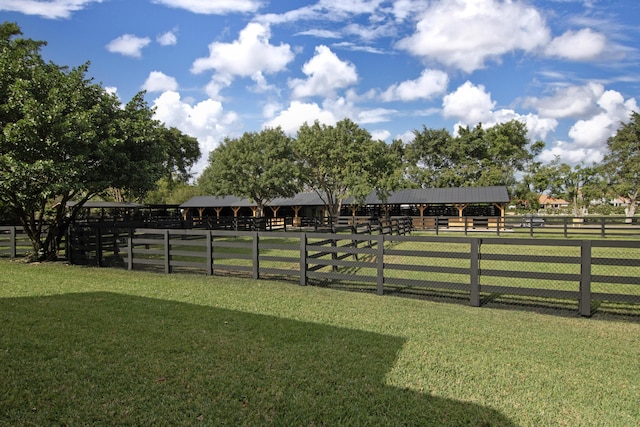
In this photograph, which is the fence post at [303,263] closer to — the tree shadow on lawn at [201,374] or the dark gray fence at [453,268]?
the dark gray fence at [453,268]

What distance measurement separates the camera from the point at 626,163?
47.2 m

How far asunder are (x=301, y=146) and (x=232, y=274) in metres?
22.2

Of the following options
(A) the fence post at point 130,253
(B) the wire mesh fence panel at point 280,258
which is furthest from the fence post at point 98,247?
(B) the wire mesh fence panel at point 280,258

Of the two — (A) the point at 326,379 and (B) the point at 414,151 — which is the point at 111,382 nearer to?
(A) the point at 326,379

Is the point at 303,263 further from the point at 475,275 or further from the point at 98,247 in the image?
the point at 98,247

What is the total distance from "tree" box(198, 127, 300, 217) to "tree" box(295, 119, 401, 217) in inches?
49.6

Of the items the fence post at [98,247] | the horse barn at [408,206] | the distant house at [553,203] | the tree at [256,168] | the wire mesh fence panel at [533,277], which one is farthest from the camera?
the distant house at [553,203]

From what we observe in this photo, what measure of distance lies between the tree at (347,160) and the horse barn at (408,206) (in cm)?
250

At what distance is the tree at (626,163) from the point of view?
46.2 metres

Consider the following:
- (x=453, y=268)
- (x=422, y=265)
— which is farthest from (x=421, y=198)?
(x=453, y=268)

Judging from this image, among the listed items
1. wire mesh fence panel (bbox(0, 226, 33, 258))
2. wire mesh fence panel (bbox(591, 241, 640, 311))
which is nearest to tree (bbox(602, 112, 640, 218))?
wire mesh fence panel (bbox(591, 241, 640, 311))

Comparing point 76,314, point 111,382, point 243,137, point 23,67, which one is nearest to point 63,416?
A: point 111,382

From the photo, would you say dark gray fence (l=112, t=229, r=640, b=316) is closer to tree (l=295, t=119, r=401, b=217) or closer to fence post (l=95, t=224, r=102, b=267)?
fence post (l=95, t=224, r=102, b=267)

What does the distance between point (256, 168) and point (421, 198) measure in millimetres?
14418
